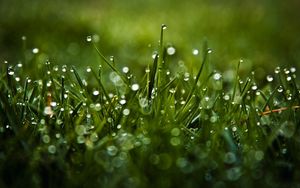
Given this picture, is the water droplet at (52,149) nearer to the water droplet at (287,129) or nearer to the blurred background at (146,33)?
the water droplet at (287,129)

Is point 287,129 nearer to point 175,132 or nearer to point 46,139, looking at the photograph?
point 175,132

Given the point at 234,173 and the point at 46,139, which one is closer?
the point at 234,173

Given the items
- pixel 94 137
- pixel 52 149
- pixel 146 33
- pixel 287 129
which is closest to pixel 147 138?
pixel 94 137

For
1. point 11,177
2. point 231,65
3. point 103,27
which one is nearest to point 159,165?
point 11,177

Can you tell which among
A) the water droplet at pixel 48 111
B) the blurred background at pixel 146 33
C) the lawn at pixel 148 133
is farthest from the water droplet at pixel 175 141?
the blurred background at pixel 146 33

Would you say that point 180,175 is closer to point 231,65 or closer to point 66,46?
point 231,65

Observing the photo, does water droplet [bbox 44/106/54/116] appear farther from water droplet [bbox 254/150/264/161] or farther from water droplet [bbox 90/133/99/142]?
water droplet [bbox 254/150/264/161]

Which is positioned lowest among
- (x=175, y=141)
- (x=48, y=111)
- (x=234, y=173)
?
(x=234, y=173)
